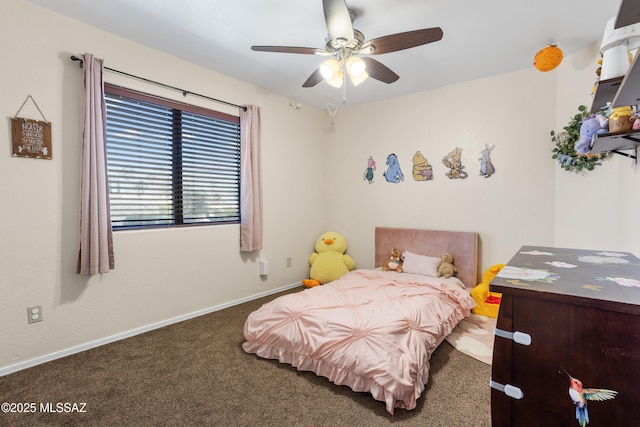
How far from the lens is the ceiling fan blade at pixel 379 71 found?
228 centimetres

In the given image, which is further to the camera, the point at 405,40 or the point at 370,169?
the point at 370,169

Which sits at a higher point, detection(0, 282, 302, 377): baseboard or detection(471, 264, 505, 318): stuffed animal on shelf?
detection(471, 264, 505, 318): stuffed animal on shelf

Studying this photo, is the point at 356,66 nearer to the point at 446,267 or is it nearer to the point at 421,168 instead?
the point at 421,168

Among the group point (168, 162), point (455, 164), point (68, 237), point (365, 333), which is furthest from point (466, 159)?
point (68, 237)

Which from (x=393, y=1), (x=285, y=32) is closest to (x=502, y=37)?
(x=393, y=1)

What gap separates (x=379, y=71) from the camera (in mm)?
2375

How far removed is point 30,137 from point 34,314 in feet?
4.09

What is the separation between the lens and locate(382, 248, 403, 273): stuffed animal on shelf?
367 centimetres

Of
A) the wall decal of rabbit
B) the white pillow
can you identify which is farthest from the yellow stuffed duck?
the wall decal of rabbit

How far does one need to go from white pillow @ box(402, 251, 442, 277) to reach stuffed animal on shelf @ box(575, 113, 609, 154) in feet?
6.19

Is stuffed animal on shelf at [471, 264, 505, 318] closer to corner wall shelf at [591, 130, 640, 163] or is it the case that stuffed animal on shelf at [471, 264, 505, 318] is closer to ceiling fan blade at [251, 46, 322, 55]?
corner wall shelf at [591, 130, 640, 163]

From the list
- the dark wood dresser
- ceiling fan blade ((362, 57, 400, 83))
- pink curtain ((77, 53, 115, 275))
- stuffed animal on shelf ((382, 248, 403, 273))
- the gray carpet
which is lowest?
the gray carpet

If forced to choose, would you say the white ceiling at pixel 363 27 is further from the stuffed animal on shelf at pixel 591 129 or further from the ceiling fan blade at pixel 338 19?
the stuffed animal on shelf at pixel 591 129

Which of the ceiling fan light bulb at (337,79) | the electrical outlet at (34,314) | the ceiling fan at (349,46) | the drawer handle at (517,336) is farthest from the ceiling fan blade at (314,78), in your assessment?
the electrical outlet at (34,314)
